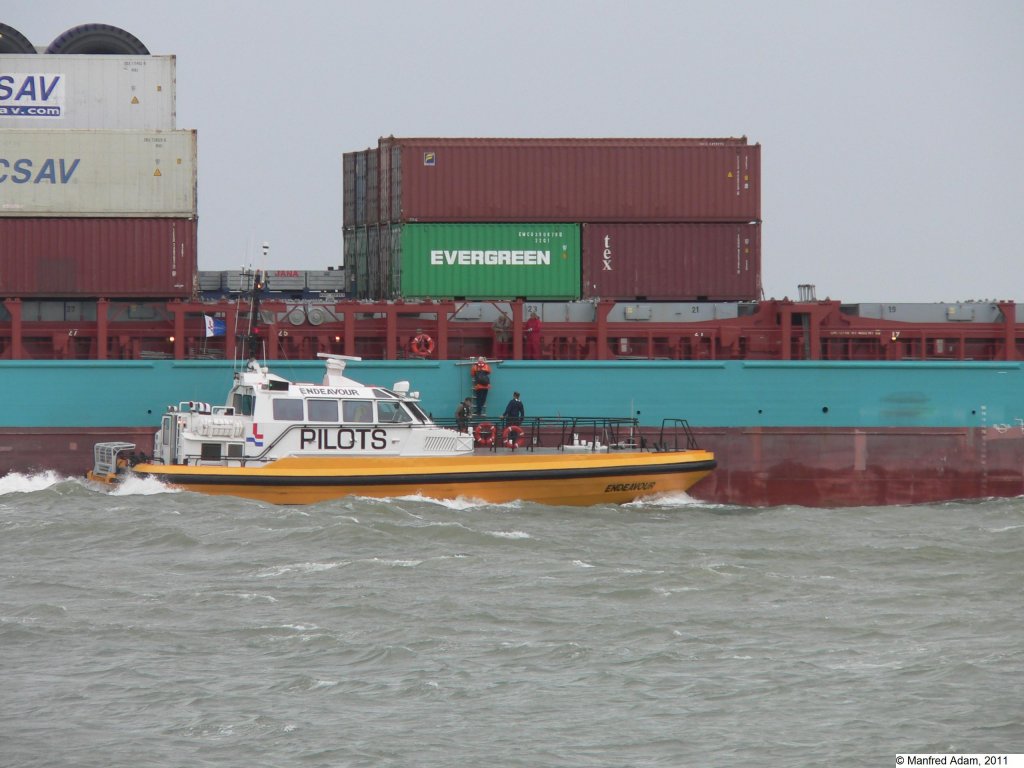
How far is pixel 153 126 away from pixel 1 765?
58.5ft

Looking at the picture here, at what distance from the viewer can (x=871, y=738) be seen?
35.6 ft

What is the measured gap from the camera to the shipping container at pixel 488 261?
2614 centimetres

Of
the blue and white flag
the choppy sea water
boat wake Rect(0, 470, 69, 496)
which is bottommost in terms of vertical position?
the choppy sea water

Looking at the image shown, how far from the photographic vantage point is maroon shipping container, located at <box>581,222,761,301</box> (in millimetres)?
26453

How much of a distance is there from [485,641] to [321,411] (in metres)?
9.28

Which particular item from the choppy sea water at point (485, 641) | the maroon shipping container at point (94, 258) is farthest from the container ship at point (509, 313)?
the choppy sea water at point (485, 641)

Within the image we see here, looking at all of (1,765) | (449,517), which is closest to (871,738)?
(1,765)

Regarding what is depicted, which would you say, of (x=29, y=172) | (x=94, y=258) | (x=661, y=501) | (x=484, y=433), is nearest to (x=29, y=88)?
(x=29, y=172)

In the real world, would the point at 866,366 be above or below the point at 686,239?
below

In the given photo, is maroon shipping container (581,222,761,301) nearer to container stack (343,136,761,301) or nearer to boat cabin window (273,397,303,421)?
container stack (343,136,761,301)

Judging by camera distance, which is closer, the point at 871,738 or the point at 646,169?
the point at 871,738

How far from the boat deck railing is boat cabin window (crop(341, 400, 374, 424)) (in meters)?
1.84

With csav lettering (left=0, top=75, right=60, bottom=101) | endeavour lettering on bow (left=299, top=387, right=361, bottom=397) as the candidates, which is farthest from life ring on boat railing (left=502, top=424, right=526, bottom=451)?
csav lettering (left=0, top=75, right=60, bottom=101)

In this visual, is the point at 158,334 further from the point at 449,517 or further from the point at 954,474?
the point at 954,474
